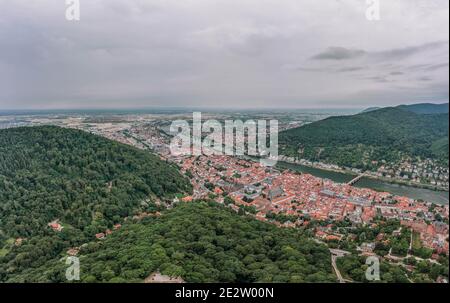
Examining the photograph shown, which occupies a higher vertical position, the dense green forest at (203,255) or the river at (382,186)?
the dense green forest at (203,255)

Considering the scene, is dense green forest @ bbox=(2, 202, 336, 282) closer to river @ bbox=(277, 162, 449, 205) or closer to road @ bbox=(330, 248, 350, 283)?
road @ bbox=(330, 248, 350, 283)

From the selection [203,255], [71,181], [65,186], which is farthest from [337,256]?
[71,181]

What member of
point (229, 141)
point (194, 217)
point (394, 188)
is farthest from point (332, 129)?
point (194, 217)

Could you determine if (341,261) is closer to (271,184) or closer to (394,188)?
(271,184)

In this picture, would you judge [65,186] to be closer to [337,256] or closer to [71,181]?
[71,181]

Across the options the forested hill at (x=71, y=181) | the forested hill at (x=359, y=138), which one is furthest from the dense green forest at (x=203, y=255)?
the forested hill at (x=359, y=138)

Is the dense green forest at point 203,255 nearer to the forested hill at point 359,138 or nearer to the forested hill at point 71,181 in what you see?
the forested hill at point 71,181

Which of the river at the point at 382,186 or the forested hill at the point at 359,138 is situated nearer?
the river at the point at 382,186

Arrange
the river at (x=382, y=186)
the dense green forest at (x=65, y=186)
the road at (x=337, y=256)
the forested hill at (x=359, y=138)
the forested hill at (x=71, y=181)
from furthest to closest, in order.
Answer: the forested hill at (x=359, y=138), the river at (x=382, y=186), the forested hill at (x=71, y=181), the dense green forest at (x=65, y=186), the road at (x=337, y=256)
